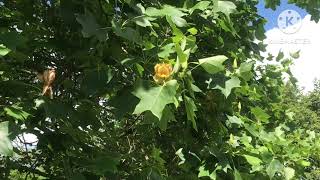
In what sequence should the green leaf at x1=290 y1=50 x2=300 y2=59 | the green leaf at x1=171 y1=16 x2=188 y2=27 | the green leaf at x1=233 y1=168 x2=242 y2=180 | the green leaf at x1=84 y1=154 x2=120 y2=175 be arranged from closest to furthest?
the green leaf at x1=84 y1=154 x2=120 y2=175 → the green leaf at x1=171 y1=16 x2=188 y2=27 → the green leaf at x1=233 y1=168 x2=242 y2=180 → the green leaf at x1=290 y1=50 x2=300 y2=59

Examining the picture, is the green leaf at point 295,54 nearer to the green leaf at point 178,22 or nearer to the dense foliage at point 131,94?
the dense foliage at point 131,94

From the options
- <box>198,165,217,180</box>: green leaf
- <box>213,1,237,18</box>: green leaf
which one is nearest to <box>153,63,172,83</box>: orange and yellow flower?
<box>213,1,237,18</box>: green leaf

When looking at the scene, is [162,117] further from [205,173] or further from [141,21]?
[205,173]

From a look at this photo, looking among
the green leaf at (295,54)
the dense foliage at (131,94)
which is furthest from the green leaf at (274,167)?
the green leaf at (295,54)

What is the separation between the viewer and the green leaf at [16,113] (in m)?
2.00

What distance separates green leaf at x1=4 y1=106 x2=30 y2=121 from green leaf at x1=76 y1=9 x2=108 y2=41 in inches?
15.3

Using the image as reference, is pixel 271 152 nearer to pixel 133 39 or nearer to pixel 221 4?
pixel 221 4

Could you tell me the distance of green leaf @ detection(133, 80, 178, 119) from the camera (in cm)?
174

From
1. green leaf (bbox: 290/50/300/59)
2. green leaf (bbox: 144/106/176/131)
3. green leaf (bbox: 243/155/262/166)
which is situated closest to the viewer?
green leaf (bbox: 144/106/176/131)

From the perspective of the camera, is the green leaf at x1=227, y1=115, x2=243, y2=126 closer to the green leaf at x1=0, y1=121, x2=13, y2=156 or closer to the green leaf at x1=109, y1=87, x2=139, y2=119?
the green leaf at x1=109, y1=87, x2=139, y2=119

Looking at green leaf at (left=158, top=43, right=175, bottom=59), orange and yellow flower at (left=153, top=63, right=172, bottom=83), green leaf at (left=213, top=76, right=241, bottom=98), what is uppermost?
green leaf at (left=158, top=43, right=175, bottom=59)

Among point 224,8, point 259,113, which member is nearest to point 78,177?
point 224,8

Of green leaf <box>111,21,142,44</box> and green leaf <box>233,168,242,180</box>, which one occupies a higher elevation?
green leaf <box>111,21,142,44</box>

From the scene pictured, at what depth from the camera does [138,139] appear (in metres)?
3.67
